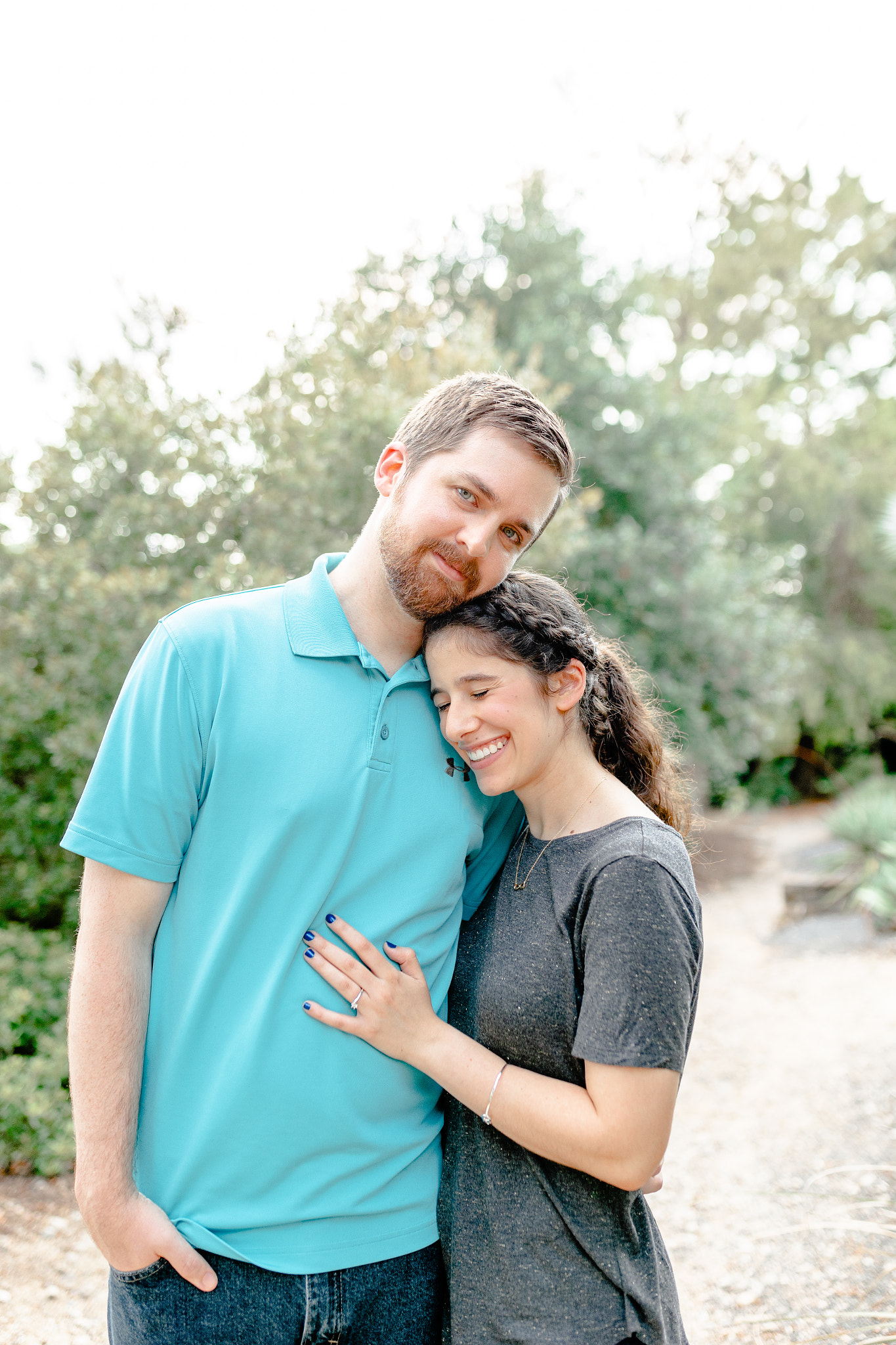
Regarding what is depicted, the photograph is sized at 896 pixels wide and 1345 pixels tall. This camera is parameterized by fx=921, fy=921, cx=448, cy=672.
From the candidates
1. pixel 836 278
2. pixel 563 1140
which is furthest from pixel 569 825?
pixel 836 278

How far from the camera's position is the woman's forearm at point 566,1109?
1487 mm

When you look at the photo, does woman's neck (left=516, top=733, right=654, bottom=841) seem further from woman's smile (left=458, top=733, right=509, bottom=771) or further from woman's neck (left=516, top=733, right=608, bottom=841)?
woman's smile (left=458, top=733, right=509, bottom=771)

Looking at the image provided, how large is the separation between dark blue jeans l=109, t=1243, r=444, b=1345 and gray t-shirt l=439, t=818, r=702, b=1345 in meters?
0.23

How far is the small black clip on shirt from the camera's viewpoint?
1.81 metres

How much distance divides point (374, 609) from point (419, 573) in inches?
5.2

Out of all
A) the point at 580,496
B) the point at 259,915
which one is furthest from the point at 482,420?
the point at 580,496

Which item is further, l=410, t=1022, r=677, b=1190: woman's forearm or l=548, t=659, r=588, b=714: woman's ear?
l=548, t=659, r=588, b=714: woman's ear

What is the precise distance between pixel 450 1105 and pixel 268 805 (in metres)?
0.73

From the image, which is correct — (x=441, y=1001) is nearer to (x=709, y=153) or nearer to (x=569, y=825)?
(x=569, y=825)

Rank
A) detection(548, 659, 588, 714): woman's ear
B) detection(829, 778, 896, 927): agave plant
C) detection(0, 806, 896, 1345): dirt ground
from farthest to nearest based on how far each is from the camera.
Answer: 1. detection(829, 778, 896, 927): agave plant
2. detection(0, 806, 896, 1345): dirt ground
3. detection(548, 659, 588, 714): woman's ear

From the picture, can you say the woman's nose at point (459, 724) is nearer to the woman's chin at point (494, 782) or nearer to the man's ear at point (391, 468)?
the woman's chin at point (494, 782)

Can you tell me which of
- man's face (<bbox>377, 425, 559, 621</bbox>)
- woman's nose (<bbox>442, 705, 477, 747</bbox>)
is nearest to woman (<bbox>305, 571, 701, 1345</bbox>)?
woman's nose (<bbox>442, 705, 477, 747</bbox>)

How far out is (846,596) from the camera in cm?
1638

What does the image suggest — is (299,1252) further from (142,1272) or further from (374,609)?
(374,609)
